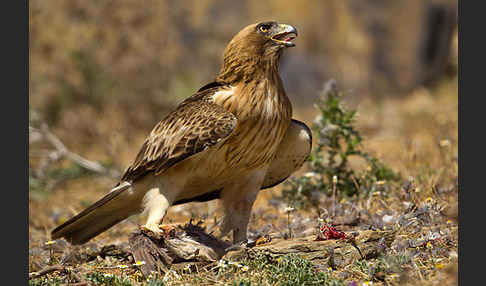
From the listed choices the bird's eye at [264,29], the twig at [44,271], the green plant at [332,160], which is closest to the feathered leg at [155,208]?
the twig at [44,271]

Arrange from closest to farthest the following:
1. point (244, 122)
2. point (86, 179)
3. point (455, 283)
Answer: point (455, 283) < point (244, 122) < point (86, 179)

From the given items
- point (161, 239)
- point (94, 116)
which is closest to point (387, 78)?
point (94, 116)

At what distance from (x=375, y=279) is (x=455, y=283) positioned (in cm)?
58

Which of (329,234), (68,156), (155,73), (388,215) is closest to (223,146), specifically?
(329,234)

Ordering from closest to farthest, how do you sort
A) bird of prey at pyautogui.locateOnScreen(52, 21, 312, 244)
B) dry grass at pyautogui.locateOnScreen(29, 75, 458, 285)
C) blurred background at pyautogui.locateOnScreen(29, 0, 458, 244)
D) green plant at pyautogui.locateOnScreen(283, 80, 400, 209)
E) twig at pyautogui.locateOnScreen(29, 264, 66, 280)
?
1. dry grass at pyautogui.locateOnScreen(29, 75, 458, 285)
2. twig at pyautogui.locateOnScreen(29, 264, 66, 280)
3. bird of prey at pyautogui.locateOnScreen(52, 21, 312, 244)
4. green plant at pyautogui.locateOnScreen(283, 80, 400, 209)
5. blurred background at pyautogui.locateOnScreen(29, 0, 458, 244)

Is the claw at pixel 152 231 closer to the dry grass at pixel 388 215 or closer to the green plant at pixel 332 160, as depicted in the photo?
the dry grass at pixel 388 215

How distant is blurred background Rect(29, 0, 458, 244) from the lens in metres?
8.70

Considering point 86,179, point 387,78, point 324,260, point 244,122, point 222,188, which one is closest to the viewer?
point 324,260

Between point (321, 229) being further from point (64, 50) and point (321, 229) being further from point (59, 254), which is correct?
point (64, 50)

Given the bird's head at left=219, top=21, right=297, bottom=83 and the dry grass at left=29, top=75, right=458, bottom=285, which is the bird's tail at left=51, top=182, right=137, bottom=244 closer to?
the dry grass at left=29, top=75, right=458, bottom=285

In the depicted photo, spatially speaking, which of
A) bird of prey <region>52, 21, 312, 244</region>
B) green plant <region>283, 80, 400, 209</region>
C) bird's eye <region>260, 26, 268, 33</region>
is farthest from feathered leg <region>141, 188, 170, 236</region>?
green plant <region>283, 80, 400, 209</region>

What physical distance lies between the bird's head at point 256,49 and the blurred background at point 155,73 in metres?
3.97

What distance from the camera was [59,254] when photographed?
4523mm

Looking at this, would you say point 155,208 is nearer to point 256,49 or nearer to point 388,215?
point 256,49
